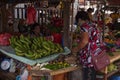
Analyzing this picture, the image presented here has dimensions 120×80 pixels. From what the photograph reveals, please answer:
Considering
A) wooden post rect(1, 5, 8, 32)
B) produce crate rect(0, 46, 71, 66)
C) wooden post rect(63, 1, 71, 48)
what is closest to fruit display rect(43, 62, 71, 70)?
produce crate rect(0, 46, 71, 66)

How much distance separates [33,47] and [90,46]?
43.4 inches

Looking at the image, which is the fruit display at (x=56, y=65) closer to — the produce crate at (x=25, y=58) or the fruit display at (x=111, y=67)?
the produce crate at (x=25, y=58)

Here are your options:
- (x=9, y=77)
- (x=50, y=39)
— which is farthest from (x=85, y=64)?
(x=9, y=77)

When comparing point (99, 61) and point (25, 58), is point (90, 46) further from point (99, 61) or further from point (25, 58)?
point (25, 58)

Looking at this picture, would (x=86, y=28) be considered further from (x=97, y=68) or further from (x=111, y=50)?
(x=111, y=50)

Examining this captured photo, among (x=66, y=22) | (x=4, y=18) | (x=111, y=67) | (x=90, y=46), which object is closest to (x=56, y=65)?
(x=90, y=46)

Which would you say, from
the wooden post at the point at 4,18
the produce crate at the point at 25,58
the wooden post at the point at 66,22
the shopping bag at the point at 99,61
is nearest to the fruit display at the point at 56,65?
the produce crate at the point at 25,58

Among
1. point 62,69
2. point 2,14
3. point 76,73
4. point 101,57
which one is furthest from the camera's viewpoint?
point 2,14

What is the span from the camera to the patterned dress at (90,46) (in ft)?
14.9

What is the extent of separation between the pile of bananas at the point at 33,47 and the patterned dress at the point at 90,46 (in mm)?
496

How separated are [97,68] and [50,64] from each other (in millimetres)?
853

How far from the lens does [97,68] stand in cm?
461

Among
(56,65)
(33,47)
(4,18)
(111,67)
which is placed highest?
(4,18)

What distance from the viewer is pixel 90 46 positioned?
15.3 ft
